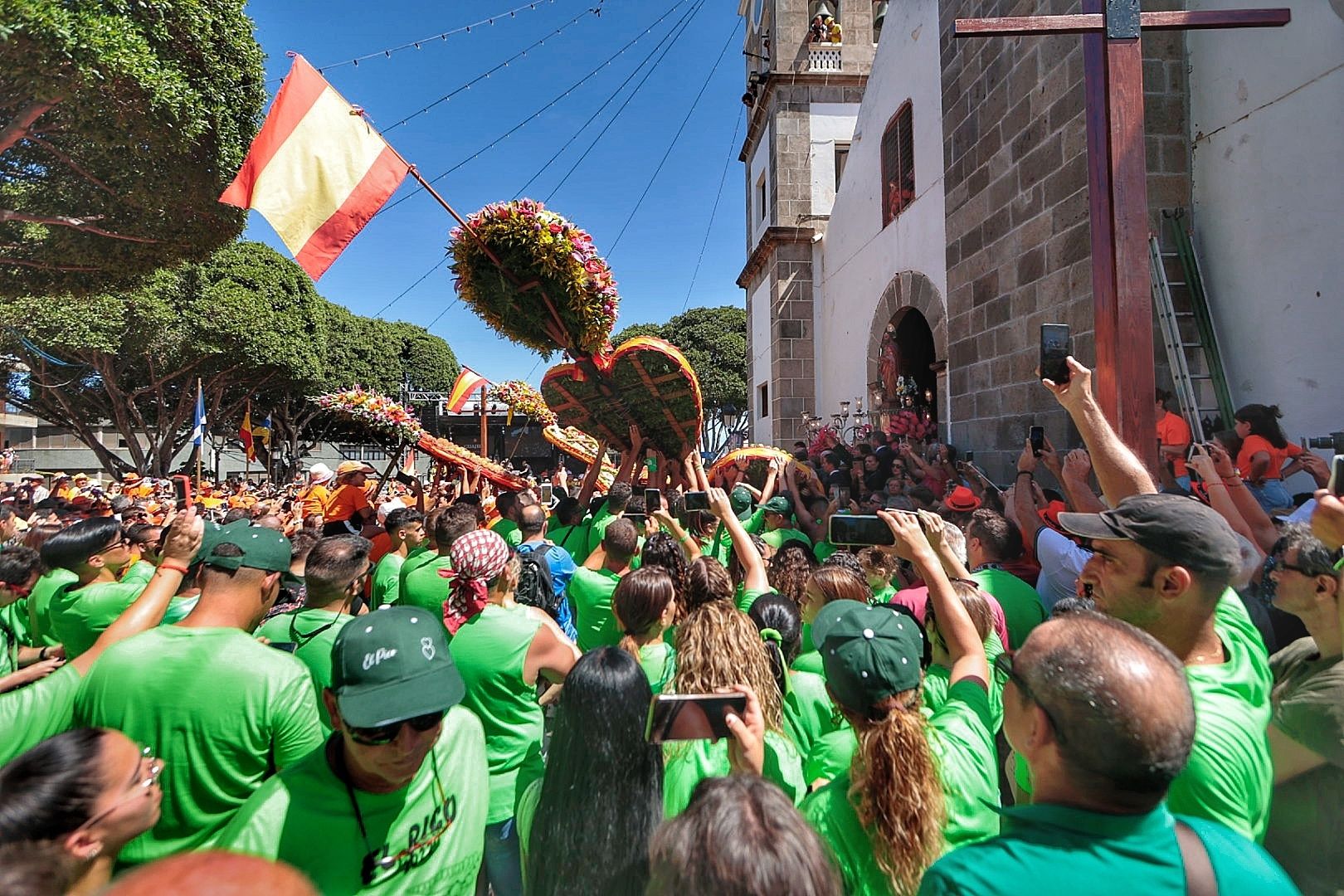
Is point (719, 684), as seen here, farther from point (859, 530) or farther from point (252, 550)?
point (252, 550)

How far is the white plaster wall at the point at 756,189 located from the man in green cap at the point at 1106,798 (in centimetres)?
1421

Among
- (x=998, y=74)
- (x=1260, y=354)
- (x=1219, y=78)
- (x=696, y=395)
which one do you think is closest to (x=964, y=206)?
(x=998, y=74)

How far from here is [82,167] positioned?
24.7ft

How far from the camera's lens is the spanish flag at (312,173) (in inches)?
205

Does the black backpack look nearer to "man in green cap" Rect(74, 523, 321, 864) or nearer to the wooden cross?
"man in green cap" Rect(74, 523, 321, 864)

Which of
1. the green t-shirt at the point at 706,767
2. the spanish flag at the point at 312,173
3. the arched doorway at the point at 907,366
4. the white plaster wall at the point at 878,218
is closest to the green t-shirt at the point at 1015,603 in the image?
the green t-shirt at the point at 706,767

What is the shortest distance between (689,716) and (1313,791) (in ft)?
5.61

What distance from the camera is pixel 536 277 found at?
500 centimetres

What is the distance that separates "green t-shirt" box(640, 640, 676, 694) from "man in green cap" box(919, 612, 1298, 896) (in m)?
1.41

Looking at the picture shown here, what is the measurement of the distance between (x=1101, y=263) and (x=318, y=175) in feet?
17.8

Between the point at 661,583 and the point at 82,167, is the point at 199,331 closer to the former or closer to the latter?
the point at 82,167

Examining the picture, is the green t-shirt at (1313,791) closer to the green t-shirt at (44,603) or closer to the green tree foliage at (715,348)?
the green t-shirt at (44,603)

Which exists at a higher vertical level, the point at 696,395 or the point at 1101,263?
the point at 1101,263

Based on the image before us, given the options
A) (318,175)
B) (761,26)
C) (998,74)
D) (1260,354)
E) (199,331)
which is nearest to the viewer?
(1260,354)
